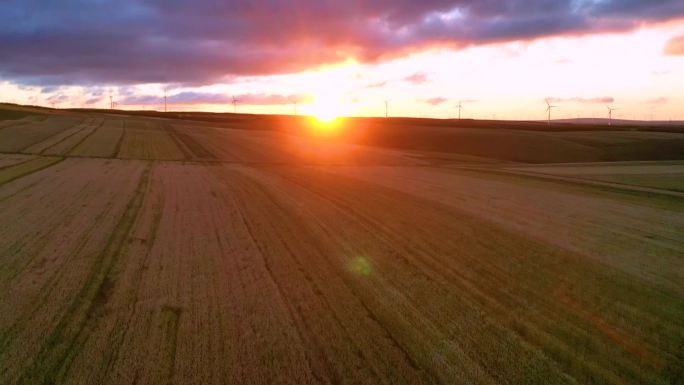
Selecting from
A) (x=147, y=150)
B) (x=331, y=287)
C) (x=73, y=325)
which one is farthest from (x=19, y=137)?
(x=331, y=287)

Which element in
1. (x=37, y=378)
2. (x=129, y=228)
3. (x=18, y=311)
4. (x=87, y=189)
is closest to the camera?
(x=37, y=378)

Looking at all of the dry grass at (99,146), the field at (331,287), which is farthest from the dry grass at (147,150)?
the field at (331,287)

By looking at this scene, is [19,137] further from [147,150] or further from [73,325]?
[73,325]

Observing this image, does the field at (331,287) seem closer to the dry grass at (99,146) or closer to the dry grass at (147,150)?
the dry grass at (147,150)

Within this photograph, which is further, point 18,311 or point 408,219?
point 408,219

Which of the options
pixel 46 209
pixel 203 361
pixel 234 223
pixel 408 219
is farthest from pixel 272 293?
pixel 46 209

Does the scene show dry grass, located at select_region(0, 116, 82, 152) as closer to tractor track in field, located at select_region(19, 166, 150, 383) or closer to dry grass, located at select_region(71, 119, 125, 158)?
dry grass, located at select_region(71, 119, 125, 158)

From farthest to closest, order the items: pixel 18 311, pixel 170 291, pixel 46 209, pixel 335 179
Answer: pixel 335 179
pixel 46 209
pixel 170 291
pixel 18 311

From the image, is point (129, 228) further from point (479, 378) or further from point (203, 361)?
point (479, 378)
